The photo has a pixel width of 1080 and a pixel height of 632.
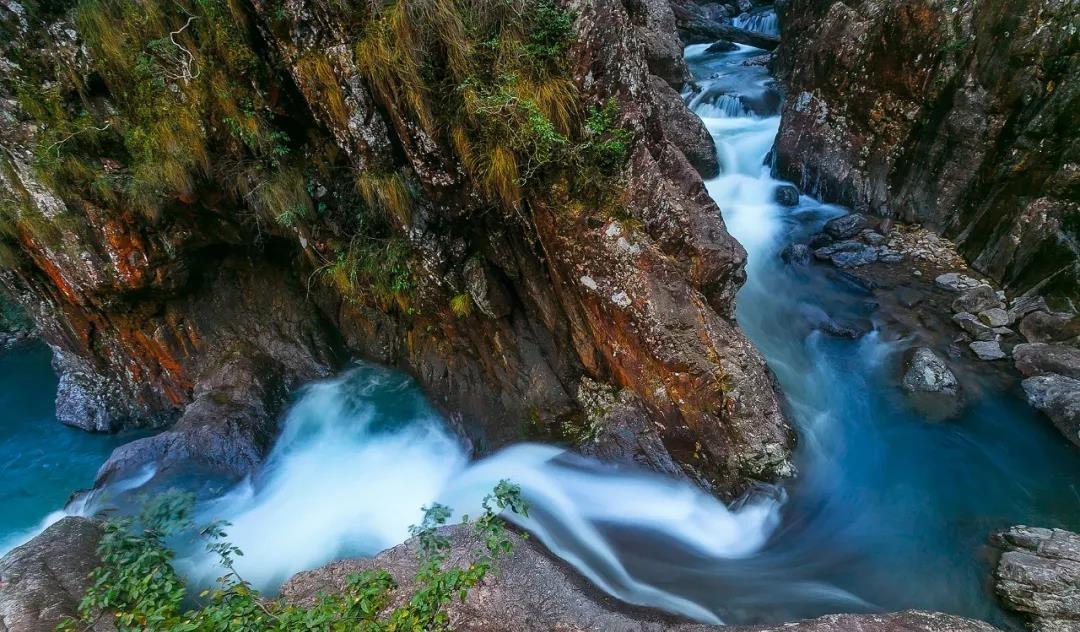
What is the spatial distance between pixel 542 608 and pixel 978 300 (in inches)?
291

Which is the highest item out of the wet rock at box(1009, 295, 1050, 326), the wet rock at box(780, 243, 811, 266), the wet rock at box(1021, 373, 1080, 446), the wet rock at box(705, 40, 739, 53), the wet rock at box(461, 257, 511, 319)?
the wet rock at box(705, 40, 739, 53)

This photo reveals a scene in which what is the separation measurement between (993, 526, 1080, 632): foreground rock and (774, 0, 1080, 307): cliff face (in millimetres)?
3762

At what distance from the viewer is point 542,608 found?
144 inches

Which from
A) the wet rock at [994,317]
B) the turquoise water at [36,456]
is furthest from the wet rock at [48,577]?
the wet rock at [994,317]

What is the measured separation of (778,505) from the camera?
5.24m

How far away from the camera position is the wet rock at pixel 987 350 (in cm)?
672

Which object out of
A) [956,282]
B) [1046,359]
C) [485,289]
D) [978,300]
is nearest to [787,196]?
[956,282]

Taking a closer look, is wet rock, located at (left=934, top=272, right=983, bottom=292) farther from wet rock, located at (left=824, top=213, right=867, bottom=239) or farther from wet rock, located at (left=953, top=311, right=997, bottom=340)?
wet rock, located at (left=824, top=213, right=867, bottom=239)

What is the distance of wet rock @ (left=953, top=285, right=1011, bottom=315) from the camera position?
7289mm

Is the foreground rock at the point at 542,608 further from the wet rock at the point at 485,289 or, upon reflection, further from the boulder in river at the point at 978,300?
the boulder in river at the point at 978,300

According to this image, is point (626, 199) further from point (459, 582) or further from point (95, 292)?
point (95, 292)

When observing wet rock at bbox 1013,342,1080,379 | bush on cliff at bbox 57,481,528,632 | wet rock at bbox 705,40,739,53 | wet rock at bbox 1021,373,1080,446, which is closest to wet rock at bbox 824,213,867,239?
wet rock at bbox 1013,342,1080,379

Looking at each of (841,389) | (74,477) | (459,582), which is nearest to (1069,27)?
Result: (841,389)

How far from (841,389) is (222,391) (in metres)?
8.13
